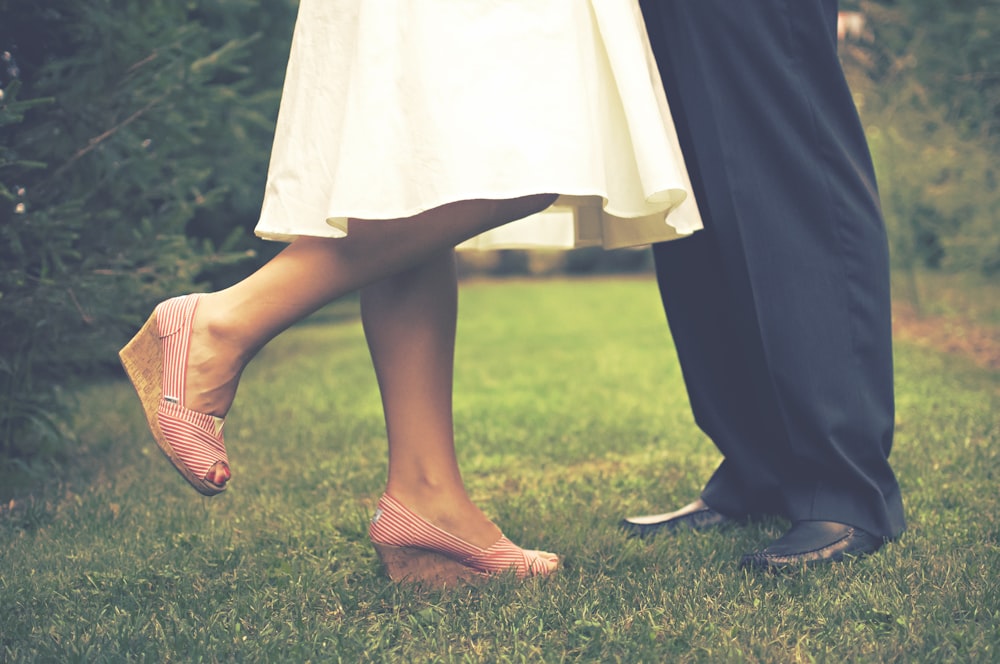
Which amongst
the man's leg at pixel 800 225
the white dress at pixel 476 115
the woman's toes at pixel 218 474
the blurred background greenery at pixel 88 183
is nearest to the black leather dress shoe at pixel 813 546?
the man's leg at pixel 800 225

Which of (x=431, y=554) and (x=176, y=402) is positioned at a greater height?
(x=176, y=402)

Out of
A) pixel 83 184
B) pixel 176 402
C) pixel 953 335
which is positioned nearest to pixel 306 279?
pixel 176 402

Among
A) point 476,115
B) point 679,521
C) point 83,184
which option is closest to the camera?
point 476,115

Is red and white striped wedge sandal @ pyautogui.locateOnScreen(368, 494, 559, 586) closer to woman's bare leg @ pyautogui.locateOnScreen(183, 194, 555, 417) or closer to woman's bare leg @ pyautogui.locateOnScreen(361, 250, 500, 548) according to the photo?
woman's bare leg @ pyautogui.locateOnScreen(361, 250, 500, 548)

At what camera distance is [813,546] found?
158 centimetres

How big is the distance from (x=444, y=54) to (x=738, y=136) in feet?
1.81

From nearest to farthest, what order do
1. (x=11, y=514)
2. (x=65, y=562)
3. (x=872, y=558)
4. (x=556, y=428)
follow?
(x=872, y=558)
(x=65, y=562)
(x=11, y=514)
(x=556, y=428)

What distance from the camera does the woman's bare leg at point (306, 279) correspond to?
1388 mm

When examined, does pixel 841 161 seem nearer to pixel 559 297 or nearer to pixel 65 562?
pixel 65 562

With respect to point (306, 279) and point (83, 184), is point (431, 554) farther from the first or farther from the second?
point (83, 184)

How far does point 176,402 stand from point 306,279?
0.25 meters

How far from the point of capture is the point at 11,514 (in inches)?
83.4

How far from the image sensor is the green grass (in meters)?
1.30

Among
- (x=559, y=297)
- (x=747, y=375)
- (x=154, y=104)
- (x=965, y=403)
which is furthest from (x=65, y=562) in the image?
(x=559, y=297)
